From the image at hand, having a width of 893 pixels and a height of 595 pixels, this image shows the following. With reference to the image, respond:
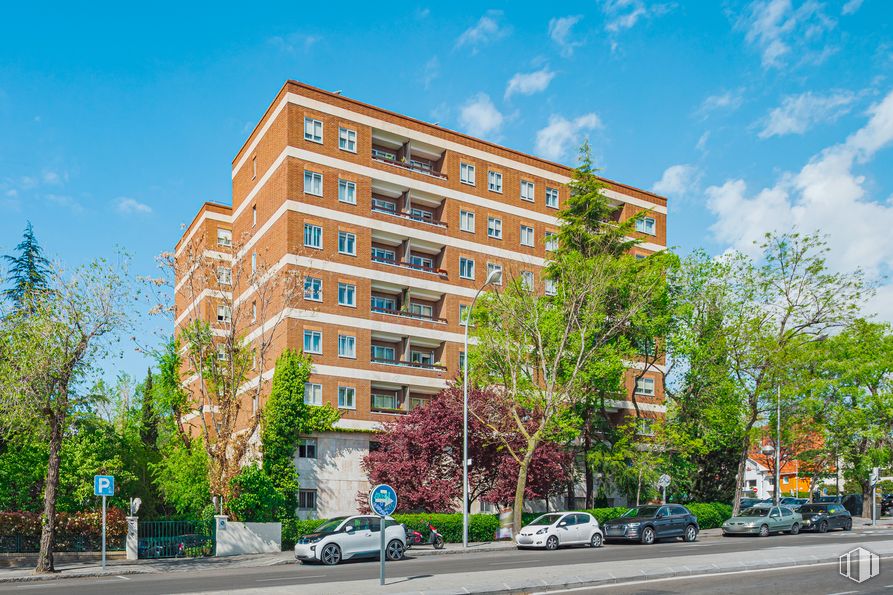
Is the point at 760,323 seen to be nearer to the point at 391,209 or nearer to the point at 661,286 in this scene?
the point at 661,286

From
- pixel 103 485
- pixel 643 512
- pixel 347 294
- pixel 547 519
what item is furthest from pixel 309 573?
pixel 347 294

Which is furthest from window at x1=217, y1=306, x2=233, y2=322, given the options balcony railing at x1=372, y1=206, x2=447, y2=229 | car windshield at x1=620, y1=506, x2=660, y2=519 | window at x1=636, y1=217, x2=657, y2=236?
window at x1=636, y1=217, x2=657, y2=236

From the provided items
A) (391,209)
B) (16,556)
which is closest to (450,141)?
(391,209)

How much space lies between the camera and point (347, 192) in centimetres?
4778

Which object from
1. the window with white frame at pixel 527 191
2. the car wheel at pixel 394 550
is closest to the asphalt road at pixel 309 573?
the car wheel at pixel 394 550

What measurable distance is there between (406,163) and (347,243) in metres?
7.01

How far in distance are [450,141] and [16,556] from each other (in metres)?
33.8

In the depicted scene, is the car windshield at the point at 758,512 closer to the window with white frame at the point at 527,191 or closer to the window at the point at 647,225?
the window with white frame at the point at 527,191

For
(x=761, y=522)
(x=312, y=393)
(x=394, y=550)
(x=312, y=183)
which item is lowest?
(x=761, y=522)

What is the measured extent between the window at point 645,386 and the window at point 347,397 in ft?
78.0

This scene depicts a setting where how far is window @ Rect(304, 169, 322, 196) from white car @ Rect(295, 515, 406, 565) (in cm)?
2207

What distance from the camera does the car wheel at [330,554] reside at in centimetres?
2792

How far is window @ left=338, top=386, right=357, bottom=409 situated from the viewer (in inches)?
1779

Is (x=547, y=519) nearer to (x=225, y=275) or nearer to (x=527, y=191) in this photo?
(x=225, y=275)
